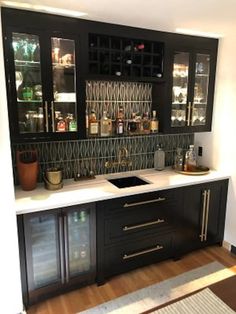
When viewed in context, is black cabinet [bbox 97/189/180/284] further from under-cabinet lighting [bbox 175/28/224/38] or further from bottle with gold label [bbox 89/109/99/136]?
under-cabinet lighting [bbox 175/28/224/38]

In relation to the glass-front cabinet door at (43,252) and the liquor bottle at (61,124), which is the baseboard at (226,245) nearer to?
the glass-front cabinet door at (43,252)

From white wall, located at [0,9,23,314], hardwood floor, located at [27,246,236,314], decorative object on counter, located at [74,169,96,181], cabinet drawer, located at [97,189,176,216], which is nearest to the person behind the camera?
white wall, located at [0,9,23,314]

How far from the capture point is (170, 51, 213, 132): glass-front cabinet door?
261 cm

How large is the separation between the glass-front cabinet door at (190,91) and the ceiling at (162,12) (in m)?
0.33

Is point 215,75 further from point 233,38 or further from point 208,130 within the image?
point 208,130

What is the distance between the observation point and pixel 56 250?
2.10 m

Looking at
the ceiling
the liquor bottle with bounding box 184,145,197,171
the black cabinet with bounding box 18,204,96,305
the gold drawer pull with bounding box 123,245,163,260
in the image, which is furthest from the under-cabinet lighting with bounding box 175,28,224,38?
the gold drawer pull with bounding box 123,245,163,260

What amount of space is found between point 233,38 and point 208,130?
96cm

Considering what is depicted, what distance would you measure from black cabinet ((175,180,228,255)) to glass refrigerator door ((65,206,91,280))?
95cm

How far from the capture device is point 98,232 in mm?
2189

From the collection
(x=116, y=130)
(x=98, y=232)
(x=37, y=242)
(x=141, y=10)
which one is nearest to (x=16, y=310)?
(x=37, y=242)

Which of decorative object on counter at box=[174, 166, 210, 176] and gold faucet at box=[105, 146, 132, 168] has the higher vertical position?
gold faucet at box=[105, 146, 132, 168]

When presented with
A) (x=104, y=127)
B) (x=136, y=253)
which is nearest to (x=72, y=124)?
(x=104, y=127)

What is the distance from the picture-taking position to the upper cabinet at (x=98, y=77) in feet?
6.48
